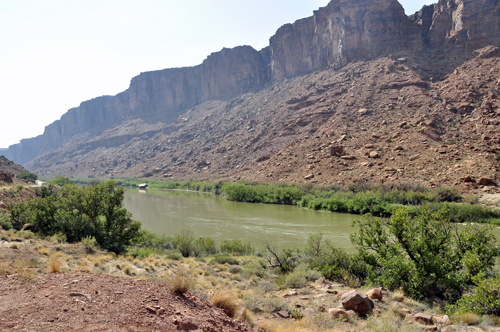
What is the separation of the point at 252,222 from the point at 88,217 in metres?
17.5

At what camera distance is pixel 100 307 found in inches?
200

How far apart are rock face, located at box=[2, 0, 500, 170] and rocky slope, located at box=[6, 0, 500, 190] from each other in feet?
1.06

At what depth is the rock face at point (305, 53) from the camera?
60.3 meters

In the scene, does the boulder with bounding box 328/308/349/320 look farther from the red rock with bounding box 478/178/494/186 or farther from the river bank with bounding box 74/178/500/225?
the red rock with bounding box 478/178/494/186

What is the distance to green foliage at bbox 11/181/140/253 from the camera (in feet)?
51.5

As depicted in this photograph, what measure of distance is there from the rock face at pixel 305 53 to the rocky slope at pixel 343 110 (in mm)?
324

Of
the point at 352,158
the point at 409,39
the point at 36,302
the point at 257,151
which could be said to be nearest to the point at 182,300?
the point at 36,302

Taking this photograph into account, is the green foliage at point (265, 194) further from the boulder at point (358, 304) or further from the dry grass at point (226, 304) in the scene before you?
the dry grass at point (226, 304)

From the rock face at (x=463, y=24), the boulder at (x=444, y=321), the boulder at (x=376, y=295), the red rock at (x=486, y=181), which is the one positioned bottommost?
the boulder at (x=376, y=295)

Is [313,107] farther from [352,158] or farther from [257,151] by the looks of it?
[352,158]

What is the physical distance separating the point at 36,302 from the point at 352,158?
4465 centimetres

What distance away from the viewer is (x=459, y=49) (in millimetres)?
58156

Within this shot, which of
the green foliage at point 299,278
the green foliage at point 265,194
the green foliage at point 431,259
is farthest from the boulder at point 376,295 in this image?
the green foliage at point 265,194

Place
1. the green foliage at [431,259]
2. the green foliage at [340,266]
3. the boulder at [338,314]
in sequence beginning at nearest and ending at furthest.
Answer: the boulder at [338,314] → the green foliage at [431,259] → the green foliage at [340,266]
